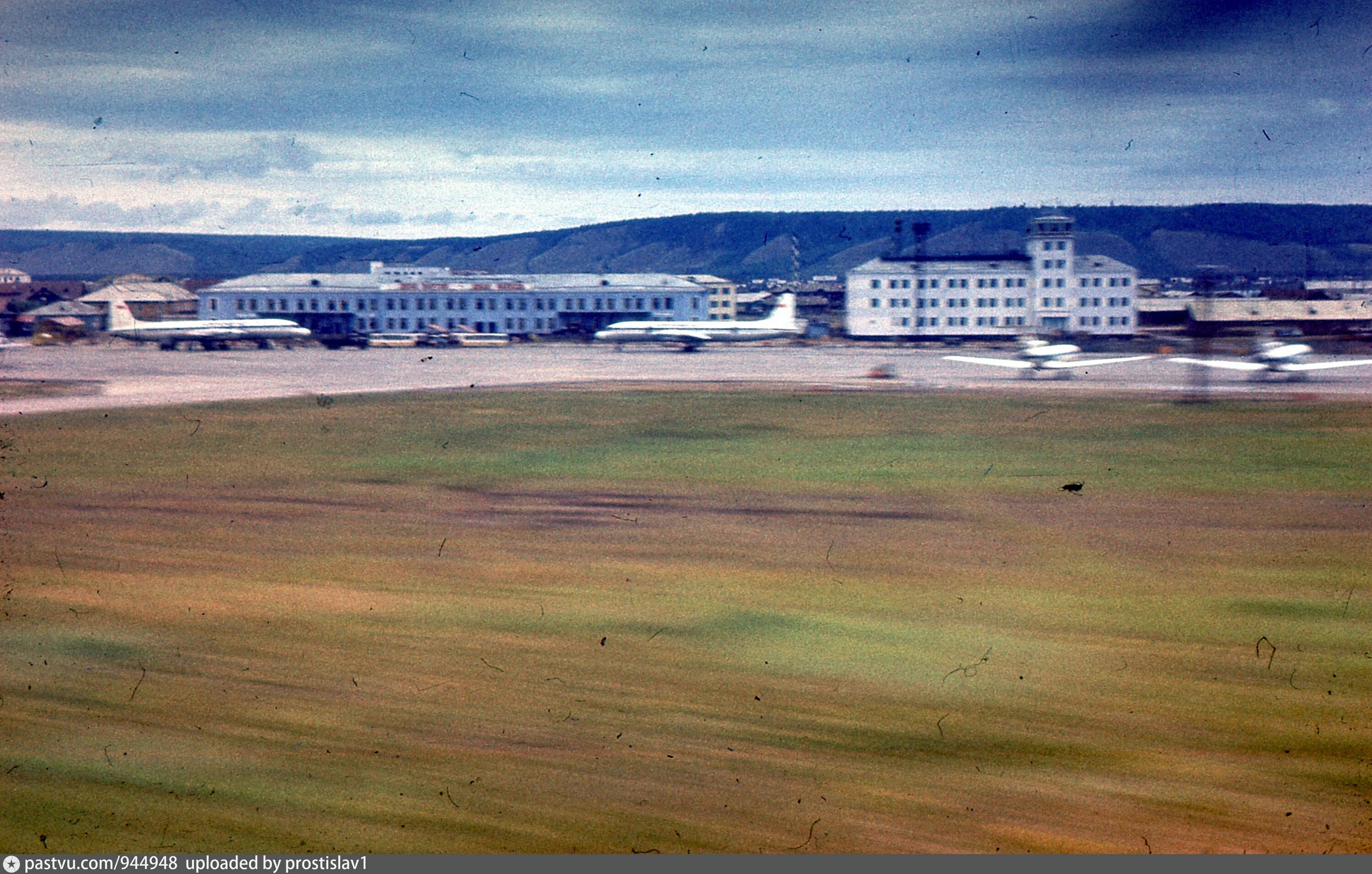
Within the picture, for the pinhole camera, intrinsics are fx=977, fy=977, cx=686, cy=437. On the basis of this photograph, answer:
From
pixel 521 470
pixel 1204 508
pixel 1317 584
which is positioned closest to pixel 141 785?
pixel 521 470

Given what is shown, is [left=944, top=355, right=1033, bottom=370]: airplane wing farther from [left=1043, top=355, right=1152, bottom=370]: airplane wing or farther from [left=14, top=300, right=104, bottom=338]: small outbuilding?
[left=14, top=300, right=104, bottom=338]: small outbuilding

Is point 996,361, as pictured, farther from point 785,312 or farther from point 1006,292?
point 785,312

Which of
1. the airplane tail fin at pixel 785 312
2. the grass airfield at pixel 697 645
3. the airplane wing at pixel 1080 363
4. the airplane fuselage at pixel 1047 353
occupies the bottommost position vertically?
the grass airfield at pixel 697 645

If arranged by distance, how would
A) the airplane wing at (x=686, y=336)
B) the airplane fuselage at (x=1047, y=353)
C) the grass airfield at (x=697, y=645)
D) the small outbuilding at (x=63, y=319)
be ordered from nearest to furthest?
the grass airfield at (x=697, y=645)
the airplane fuselage at (x=1047, y=353)
the small outbuilding at (x=63, y=319)
the airplane wing at (x=686, y=336)

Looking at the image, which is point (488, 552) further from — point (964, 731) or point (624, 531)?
point (964, 731)

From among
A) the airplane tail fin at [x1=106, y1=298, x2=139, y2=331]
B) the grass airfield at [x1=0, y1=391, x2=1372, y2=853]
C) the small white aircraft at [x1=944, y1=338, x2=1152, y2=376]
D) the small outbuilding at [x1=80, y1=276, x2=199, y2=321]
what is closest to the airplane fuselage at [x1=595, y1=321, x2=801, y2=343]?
the grass airfield at [x1=0, y1=391, x2=1372, y2=853]

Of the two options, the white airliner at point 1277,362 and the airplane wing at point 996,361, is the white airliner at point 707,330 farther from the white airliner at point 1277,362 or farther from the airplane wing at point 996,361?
the white airliner at point 1277,362

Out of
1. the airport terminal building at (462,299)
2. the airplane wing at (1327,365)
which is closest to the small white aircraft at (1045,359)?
the airplane wing at (1327,365)
